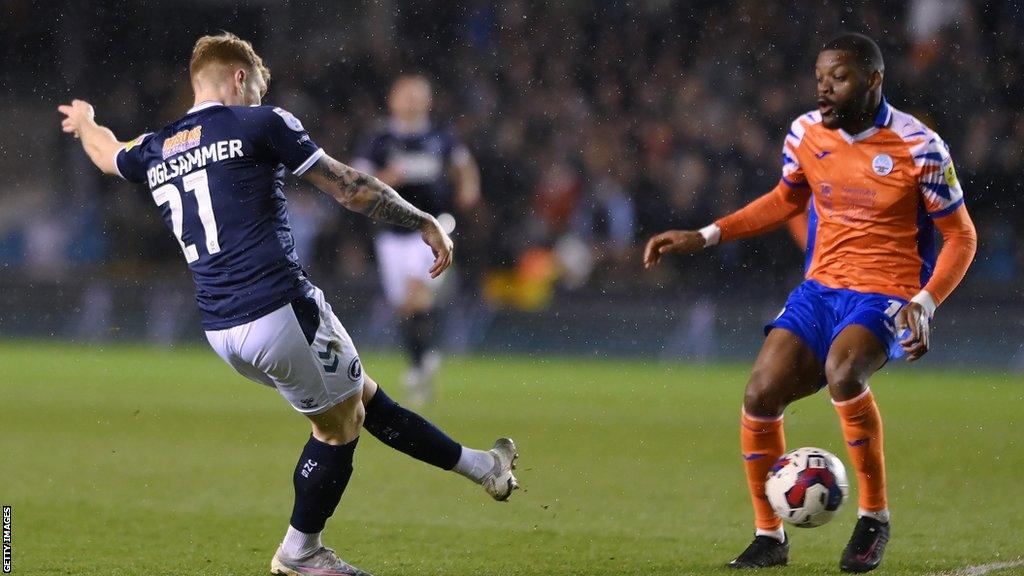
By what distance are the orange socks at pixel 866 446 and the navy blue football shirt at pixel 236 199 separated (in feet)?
6.62

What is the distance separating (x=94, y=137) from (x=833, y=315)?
288cm

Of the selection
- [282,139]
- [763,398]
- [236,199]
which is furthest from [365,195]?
[763,398]

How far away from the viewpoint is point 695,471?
25.6 feet

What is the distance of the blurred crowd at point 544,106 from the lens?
15.9 metres

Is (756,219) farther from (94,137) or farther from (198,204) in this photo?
(94,137)

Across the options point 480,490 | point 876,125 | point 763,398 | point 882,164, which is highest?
point 876,125

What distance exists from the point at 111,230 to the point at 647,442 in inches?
435

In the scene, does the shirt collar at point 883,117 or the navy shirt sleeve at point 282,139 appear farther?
the shirt collar at point 883,117

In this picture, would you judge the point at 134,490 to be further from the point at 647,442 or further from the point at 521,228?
the point at 521,228

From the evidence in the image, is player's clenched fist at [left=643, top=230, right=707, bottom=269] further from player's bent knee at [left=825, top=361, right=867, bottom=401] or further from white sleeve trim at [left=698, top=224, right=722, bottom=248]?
player's bent knee at [left=825, top=361, right=867, bottom=401]

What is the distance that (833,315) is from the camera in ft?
17.4

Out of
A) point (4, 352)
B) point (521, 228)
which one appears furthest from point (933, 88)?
point (4, 352)

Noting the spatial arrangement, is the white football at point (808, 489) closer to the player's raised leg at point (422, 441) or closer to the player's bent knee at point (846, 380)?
the player's bent knee at point (846, 380)

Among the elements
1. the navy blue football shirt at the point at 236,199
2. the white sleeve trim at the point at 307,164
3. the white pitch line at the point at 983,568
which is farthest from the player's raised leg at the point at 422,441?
the white pitch line at the point at 983,568
